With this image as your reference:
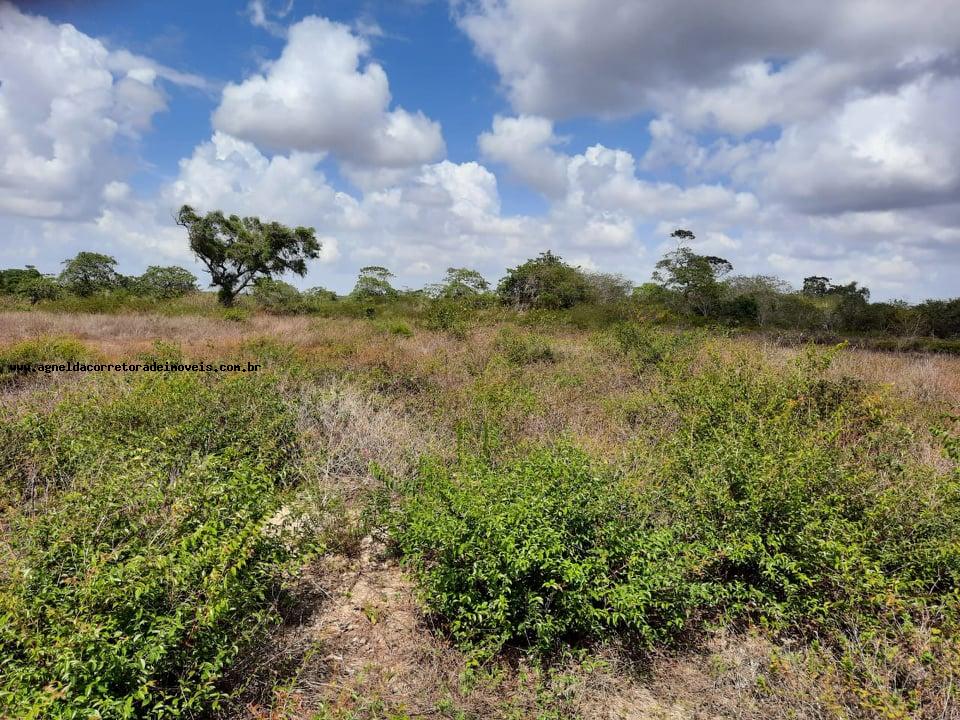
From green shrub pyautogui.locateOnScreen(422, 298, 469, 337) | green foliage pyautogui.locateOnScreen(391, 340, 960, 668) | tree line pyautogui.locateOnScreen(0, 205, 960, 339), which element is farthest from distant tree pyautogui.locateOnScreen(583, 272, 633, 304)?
green foliage pyautogui.locateOnScreen(391, 340, 960, 668)

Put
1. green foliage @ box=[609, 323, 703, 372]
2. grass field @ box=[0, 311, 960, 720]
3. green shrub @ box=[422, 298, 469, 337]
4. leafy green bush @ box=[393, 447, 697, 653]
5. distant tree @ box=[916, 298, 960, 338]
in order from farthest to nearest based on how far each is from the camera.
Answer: distant tree @ box=[916, 298, 960, 338] < green shrub @ box=[422, 298, 469, 337] < green foliage @ box=[609, 323, 703, 372] < leafy green bush @ box=[393, 447, 697, 653] < grass field @ box=[0, 311, 960, 720]

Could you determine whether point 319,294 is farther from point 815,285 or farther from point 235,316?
point 815,285

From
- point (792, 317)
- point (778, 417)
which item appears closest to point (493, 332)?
point (778, 417)

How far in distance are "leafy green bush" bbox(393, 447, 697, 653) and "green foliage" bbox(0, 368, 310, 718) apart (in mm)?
1081

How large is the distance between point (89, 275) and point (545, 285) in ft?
72.3

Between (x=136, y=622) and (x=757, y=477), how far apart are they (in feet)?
13.4

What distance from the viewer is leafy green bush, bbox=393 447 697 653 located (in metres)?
3.16

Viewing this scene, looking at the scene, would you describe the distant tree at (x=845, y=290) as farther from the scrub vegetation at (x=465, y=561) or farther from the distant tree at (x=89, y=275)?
the distant tree at (x=89, y=275)

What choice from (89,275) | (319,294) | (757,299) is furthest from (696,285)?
(89,275)

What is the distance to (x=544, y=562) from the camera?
10.1 ft

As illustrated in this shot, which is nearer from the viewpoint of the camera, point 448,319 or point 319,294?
point 448,319

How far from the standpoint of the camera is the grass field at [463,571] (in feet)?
8.85

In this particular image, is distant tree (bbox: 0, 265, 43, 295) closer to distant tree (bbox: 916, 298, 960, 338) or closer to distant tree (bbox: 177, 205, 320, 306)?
distant tree (bbox: 177, 205, 320, 306)

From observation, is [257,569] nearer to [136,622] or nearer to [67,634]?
[136,622]
